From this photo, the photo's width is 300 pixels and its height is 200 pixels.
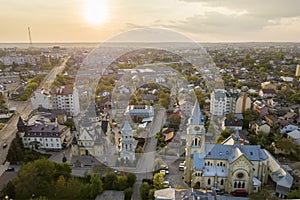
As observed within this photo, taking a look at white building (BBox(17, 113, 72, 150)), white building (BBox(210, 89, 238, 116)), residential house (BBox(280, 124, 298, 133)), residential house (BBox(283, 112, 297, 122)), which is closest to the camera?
white building (BBox(17, 113, 72, 150))

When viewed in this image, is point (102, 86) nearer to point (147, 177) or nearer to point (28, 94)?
point (28, 94)

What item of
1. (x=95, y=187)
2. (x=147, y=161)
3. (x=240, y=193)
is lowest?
(x=240, y=193)

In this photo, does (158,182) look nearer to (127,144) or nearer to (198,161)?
(198,161)

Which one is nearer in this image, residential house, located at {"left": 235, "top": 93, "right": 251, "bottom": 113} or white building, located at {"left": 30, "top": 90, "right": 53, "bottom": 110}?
residential house, located at {"left": 235, "top": 93, "right": 251, "bottom": 113}

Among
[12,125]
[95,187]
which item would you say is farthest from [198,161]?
[12,125]

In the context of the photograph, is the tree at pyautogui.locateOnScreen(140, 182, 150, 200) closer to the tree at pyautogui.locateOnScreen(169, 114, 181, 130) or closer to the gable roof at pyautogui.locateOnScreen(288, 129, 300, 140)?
the tree at pyautogui.locateOnScreen(169, 114, 181, 130)

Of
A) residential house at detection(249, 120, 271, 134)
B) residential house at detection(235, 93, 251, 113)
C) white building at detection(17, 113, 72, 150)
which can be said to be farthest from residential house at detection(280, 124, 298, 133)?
white building at detection(17, 113, 72, 150)
